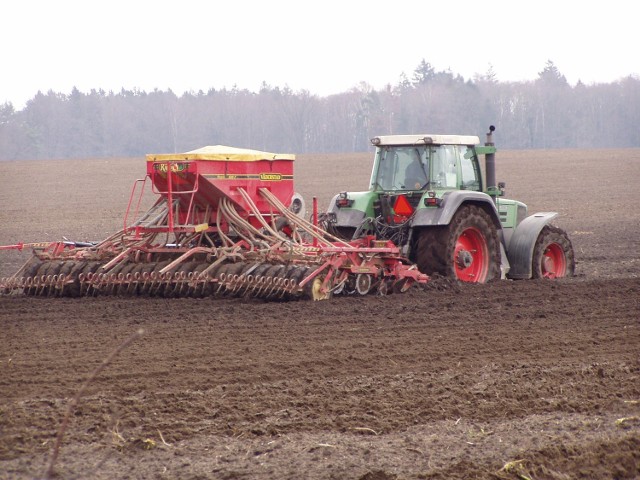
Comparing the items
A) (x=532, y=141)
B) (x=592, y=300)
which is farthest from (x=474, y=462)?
(x=532, y=141)

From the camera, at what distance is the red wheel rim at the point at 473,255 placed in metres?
12.0

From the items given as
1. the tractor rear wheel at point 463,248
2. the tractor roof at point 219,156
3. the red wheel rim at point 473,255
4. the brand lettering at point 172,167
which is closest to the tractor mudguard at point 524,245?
the tractor rear wheel at point 463,248

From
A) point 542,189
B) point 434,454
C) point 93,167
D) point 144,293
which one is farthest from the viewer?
point 93,167

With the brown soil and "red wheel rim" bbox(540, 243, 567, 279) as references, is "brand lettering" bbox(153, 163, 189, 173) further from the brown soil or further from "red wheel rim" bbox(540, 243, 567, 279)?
"red wheel rim" bbox(540, 243, 567, 279)

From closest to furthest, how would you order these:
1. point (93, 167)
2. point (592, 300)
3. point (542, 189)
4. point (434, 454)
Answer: point (434, 454) → point (592, 300) → point (542, 189) → point (93, 167)

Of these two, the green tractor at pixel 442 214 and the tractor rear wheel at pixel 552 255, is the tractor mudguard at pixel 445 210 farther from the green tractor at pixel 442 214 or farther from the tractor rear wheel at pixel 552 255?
the tractor rear wheel at pixel 552 255

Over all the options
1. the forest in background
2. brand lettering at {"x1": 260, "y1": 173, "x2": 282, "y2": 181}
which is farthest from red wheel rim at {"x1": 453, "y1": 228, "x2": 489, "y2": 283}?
the forest in background

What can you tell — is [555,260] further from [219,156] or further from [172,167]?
[172,167]

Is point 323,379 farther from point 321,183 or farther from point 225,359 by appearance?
point 321,183

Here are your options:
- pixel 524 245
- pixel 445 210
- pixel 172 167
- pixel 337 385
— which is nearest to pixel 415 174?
pixel 445 210

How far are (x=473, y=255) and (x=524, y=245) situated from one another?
2.40 feet

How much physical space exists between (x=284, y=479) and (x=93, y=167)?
4484 cm

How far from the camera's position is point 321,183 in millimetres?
37531

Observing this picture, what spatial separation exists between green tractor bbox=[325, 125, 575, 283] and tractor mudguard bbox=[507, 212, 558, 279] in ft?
0.04
